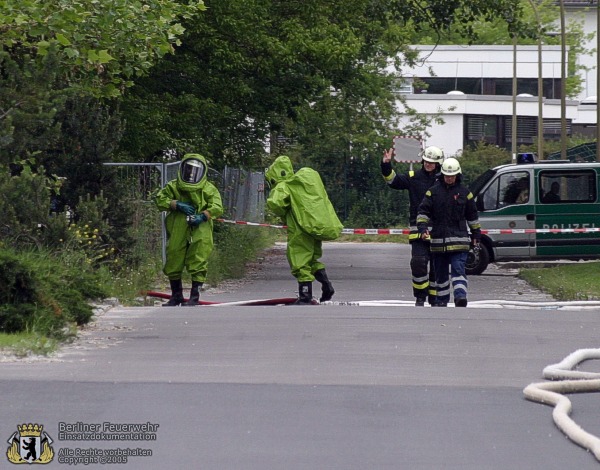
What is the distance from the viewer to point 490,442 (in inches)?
267

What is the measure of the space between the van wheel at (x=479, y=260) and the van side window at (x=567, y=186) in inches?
59.3

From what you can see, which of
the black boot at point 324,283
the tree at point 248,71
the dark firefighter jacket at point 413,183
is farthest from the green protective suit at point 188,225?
the tree at point 248,71

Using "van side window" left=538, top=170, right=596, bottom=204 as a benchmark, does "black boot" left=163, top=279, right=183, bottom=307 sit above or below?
below

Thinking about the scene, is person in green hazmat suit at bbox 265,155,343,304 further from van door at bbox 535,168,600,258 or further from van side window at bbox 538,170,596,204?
van side window at bbox 538,170,596,204

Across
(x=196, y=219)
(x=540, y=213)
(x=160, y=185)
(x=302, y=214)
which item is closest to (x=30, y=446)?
(x=196, y=219)

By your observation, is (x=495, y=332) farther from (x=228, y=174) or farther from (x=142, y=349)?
(x=228, y=174)

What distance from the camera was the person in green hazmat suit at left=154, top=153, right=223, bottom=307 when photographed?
567 inches

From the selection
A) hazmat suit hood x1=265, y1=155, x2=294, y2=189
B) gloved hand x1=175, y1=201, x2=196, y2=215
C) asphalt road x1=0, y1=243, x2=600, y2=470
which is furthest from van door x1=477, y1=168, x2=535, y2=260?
asphalt road x1=0, y1=243, x2=600, y2=470

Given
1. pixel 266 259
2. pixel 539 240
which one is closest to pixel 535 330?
pixel 539 240

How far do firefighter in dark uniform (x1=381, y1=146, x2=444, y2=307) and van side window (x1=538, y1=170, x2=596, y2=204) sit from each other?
32.6ft

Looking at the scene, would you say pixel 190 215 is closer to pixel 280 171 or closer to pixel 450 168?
pixel 280 171

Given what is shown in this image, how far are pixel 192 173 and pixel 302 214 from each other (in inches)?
54.9

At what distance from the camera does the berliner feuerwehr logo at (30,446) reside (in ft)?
20.6

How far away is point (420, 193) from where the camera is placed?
14.4 metres
